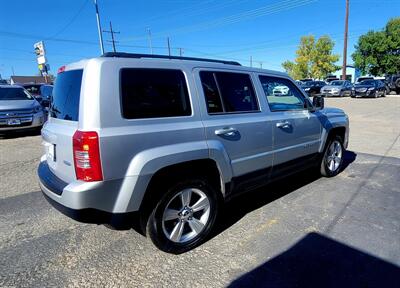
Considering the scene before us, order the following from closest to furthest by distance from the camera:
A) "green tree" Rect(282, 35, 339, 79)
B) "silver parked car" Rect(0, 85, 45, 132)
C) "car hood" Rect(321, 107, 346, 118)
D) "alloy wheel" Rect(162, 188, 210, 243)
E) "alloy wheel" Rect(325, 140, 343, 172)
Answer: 1. "alloy wheel" Rect(162, 188, 210, 243)
2. "car hood" Rect(321, 107, 346, 118)
3. "alloy wheel" Rect(325, 140, 343, 172)
4. "silver parked car" Rect(0, 85, 45, 132)
5. "green tree" Rect(282, 35, 339, 79)

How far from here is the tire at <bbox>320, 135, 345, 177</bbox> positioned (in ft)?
16.2

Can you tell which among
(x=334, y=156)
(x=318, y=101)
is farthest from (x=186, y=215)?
(x=334, y=156)

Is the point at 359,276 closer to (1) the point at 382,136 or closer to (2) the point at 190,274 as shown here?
(2) the point at 190,274

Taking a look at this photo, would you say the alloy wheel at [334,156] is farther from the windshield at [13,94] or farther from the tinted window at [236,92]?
the windshield at [13,94]

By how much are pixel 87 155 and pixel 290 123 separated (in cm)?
271

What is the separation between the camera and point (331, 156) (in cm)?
512

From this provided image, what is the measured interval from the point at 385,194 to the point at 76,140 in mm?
4345

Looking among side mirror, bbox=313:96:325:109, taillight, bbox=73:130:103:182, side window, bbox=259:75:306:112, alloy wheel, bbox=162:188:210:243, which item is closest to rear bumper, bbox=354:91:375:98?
side mirror, bbox=313:96:325:109

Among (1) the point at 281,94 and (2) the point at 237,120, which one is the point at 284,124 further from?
(2) the point at 237,120

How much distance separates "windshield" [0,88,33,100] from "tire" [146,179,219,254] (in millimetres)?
9743

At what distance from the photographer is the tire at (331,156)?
194 inches

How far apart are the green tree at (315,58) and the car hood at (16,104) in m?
55.2

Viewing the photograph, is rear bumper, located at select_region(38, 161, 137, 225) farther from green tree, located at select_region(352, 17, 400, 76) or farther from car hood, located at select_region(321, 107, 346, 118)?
green tree, located at select_region(352, 17, 400, 76)

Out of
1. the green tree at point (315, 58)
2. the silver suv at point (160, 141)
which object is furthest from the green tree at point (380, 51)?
the silver suv at point (160, 141)
